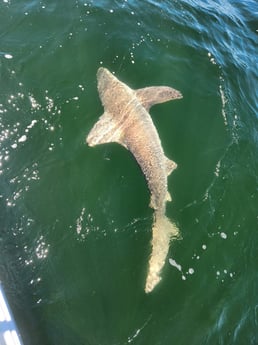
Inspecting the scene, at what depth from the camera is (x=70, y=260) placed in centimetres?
701

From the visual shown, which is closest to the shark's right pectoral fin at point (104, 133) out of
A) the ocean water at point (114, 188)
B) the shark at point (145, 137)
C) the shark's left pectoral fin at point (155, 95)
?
the shark at point (145, 137)

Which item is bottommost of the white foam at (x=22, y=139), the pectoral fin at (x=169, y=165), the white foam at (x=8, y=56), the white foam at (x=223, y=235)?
the white foam at (x=223, y=235)

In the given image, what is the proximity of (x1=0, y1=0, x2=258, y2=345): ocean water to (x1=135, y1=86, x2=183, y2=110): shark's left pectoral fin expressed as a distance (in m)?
0.22

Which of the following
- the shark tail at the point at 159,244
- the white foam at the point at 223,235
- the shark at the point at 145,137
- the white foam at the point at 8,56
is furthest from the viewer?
the white foam at the point at 8,56

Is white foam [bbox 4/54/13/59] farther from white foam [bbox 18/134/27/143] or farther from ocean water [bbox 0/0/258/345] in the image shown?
white foam [bbox 18/134/27/143]

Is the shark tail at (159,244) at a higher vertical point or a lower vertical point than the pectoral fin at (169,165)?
lower

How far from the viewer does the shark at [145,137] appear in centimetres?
746

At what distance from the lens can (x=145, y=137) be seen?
846 cm

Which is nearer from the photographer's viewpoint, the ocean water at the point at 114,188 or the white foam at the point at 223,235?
the ocean water at the point at 114,188

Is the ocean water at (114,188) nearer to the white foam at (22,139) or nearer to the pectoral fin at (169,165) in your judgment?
the white foam at (22,139)

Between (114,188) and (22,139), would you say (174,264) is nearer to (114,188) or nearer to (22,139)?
(114,188)


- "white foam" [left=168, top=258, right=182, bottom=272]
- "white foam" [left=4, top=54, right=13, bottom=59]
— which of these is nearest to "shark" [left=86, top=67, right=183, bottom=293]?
"white foam" [left=168, top=258, right=182, bottom=272]

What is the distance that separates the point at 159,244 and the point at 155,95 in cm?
366

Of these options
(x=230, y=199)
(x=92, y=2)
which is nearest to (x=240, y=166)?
(x=230, y=199)
